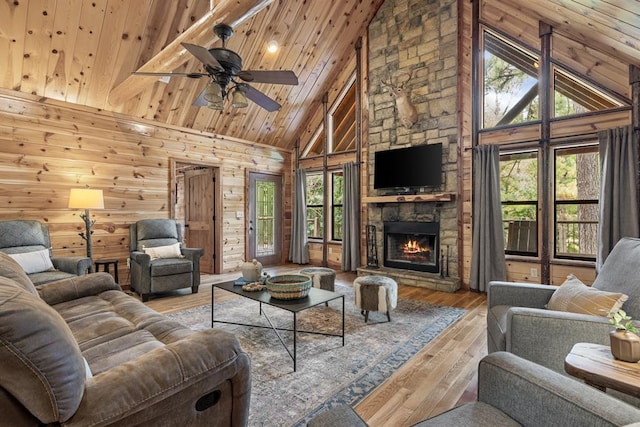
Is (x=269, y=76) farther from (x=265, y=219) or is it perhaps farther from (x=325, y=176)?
(x=265, y=219)

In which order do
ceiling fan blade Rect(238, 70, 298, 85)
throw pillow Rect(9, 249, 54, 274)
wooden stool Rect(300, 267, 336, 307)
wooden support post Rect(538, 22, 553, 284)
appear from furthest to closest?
wooden support post Rect(538, 22, 553, 284) → wooden stool Rect(300, 267, 336, 307) → throw pillow Rect(9, 249, 54, 274) → ceiling fan blade Rect(238, 70, 298, 85)

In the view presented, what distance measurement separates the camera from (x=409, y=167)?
207 inches

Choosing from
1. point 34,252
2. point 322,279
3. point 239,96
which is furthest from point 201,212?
point 239,96

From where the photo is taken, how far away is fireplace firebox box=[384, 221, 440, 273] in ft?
16.8

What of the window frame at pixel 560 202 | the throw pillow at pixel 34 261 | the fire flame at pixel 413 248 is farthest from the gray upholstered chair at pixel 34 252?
the window frame at pixel 560 202

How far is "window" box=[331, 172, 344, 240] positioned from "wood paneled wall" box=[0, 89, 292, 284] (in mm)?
2110

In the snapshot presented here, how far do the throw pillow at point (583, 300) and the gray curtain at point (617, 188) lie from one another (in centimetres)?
240

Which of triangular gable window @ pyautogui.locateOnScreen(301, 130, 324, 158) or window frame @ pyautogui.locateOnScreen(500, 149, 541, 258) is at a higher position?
triangular gable window @ pyautogui.locateOnScreen(301, 130, 324, 158)

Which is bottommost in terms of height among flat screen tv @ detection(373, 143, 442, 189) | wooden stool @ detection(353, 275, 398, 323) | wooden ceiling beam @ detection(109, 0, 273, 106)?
wooden stool @ detection(353, 275, 398, 323)

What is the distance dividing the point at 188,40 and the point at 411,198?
145 inches

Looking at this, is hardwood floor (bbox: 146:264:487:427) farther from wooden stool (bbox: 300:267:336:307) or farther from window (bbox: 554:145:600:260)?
window (bbox: 554:145:600:260)

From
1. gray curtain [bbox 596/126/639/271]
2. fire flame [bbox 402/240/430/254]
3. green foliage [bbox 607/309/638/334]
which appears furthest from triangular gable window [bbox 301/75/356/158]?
green foliage [bbox 607/309/638/334]

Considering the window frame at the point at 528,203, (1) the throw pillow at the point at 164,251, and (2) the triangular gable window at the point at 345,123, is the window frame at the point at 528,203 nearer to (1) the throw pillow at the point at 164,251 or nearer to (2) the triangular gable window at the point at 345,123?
(2) the triangular gable window at the point at 345,123

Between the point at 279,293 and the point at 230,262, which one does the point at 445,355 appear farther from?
the point at 230,262
